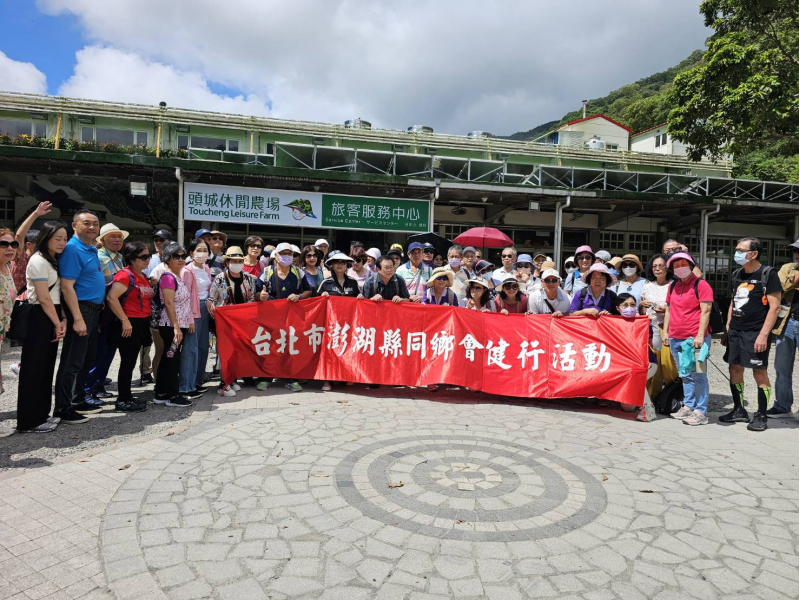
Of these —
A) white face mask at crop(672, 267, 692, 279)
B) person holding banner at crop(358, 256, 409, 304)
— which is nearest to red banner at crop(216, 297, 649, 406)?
person holding banner at crop(358, 256, 409, 304)

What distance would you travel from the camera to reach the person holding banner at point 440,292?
679 centimetres

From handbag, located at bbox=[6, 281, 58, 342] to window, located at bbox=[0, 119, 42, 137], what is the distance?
61.4 feet

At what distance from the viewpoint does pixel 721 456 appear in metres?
4.47

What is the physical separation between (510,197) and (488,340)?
10.2 m

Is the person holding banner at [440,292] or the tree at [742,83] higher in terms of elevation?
the tree at [742,83]

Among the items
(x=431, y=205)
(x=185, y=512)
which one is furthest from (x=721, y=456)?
(x=431, y=205)

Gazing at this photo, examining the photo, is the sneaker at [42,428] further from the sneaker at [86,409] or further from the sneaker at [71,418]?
the sneaker at [86,409]

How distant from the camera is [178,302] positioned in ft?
18.7

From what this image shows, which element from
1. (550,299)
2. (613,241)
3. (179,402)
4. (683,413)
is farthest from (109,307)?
(613,241)

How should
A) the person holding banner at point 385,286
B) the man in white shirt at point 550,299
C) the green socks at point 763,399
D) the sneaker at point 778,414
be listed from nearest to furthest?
the green socks at point 763,399 < the sneaker at point 778,414 < the man in white shirt at point 550,299 < the person holding banner at point 385,286

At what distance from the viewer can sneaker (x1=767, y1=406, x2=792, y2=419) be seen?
229 inches

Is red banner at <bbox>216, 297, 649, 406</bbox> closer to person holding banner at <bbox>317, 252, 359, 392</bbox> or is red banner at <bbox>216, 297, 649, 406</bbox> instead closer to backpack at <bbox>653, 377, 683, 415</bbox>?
person holding banner at <bbox>317, 252, 359, 392</bbox>

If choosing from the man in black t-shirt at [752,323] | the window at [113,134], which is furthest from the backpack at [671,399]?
the window at [113,134]

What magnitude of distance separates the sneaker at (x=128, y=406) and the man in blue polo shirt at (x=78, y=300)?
388 mm
